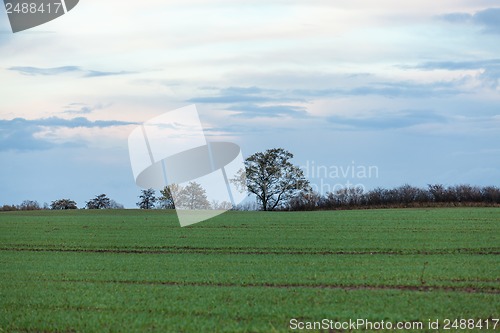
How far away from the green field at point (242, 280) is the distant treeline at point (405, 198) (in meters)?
46.4

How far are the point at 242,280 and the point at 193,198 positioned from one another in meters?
82.1

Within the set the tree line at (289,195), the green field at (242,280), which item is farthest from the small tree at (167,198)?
the green field at (242,280)

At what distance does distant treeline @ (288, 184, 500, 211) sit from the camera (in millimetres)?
89688

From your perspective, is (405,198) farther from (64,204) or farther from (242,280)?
(242,280)

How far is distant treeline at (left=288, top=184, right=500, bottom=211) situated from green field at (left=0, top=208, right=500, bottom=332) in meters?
46.4

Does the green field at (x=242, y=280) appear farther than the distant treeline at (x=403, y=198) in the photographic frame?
No

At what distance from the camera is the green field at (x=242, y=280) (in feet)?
57.0

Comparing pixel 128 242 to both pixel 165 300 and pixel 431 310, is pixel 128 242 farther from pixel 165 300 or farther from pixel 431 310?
pixel 431 310

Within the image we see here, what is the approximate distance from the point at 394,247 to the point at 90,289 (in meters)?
17.7

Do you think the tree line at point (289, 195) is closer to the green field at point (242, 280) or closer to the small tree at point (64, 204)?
the small tree at point (64, 204)

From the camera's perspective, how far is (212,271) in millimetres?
26375

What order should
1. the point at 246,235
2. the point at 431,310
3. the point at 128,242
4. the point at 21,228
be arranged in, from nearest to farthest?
the point at 431,310
the point at 128,242
the point at 246,235
the point at 21,228

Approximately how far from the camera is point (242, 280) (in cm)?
2372

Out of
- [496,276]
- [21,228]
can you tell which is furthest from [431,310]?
[21,228]
